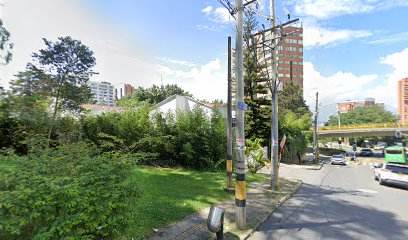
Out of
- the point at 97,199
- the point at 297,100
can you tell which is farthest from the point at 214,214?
the point at 297,100

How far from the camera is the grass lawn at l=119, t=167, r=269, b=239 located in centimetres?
429

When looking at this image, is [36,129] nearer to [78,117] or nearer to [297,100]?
[78,117]

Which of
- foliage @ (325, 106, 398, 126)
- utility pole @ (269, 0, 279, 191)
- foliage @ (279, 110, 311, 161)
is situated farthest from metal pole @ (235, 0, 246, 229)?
foliage @ (325, 106, 398, 126)

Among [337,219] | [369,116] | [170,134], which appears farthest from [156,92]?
[369,116]

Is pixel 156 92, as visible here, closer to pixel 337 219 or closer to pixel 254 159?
pixel 254 159

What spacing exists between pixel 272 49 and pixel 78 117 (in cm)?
1137

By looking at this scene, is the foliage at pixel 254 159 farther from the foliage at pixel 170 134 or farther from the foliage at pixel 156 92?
the foliage at pixel 156 92

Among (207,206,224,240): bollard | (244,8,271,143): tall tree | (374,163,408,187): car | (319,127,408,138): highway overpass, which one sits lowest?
(374,163,408,187): car

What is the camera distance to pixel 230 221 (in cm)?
536

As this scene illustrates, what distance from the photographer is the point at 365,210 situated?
702 centimetres

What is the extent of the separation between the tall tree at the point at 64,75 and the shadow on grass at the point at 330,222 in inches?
410

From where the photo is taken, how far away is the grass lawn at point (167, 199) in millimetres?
4289

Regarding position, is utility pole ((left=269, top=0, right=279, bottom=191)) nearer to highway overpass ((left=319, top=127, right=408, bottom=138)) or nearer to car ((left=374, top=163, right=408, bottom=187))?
car ((left=374, top=163, right=408, bottom=187))

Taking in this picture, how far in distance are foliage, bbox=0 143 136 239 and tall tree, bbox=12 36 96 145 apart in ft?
28.6
